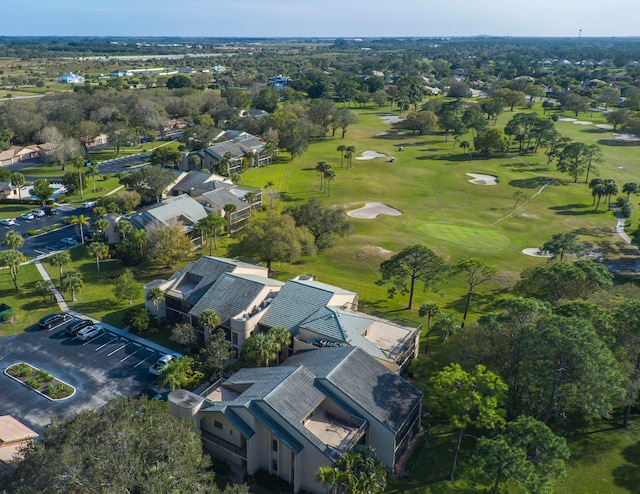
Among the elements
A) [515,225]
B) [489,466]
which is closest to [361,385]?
[489,466]

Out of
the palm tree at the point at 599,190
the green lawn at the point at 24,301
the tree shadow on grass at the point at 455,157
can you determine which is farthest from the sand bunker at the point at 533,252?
the green lawn at the point at 24,301

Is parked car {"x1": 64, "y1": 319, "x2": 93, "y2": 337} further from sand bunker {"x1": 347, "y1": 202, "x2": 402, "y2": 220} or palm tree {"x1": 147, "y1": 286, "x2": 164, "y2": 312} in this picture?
sand bunker {"x1": 347, "y1": 202, "x2": 402, "y2": 220}

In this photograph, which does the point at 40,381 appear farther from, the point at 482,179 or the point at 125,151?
the point at 125,151

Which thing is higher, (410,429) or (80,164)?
(80,164)

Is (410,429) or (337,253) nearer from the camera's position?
(410,429)

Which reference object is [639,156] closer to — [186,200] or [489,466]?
[186,200]

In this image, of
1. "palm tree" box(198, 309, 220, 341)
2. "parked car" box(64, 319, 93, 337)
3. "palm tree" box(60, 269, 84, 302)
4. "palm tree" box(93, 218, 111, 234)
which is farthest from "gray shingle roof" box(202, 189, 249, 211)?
"palm tree" box(198, 309, 220, 341)

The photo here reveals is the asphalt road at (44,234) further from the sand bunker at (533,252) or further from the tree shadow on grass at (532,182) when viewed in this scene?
the tree shadow on grass at (532,182)
